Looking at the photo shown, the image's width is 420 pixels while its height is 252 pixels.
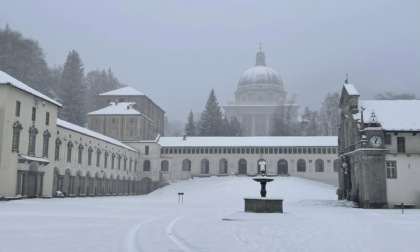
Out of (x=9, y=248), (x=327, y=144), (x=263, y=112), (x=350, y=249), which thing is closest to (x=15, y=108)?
(x=9, y=248)

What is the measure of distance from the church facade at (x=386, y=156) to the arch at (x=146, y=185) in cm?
5077

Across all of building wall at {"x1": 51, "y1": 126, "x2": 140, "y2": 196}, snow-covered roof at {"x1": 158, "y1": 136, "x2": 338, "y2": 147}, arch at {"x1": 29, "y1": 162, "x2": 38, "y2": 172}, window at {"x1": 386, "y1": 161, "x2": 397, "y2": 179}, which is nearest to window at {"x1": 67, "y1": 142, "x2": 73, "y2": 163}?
building wall at {"x1": 51, "y1": 126, "x2": 140, "y2": 196}

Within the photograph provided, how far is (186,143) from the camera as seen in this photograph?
94.6m

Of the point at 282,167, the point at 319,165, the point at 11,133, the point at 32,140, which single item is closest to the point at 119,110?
the point at 282,167

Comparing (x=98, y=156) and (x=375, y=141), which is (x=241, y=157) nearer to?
(x=98, y=156)

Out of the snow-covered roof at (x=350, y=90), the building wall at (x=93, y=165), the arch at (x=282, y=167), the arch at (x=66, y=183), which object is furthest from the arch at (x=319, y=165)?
the arch at (x=66, y=183)

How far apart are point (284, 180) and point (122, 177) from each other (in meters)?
29.1

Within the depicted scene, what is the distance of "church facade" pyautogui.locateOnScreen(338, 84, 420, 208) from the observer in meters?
42.0

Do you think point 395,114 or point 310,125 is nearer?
point 395,114

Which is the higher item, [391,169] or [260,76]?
[260,76]

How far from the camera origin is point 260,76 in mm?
165250

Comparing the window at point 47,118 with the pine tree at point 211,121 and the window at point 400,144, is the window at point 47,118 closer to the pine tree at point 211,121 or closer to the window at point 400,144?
the window at point 400,144

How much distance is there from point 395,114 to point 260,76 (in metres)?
120

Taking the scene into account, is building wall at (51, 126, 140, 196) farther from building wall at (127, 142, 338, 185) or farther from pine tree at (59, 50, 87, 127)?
pine tree at (59, 50, 87, 127)
